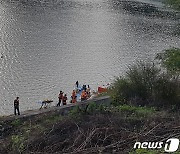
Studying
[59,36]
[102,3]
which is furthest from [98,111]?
[102,3]

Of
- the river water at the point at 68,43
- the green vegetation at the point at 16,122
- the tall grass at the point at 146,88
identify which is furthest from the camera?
the river water at the point at 68,43

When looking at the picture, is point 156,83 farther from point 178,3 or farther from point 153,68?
point 178,3

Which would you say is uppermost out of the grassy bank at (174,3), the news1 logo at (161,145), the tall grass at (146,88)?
the grassy bank at (174,3)

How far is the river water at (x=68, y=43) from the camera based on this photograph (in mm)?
32469

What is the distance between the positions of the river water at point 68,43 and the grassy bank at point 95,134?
13.8 m

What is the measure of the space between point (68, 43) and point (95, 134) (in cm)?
3907

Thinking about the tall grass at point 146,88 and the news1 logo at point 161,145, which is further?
the tall grass at point 146,88

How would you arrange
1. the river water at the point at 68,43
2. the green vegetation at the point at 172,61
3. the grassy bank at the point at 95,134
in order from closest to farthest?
the grassy bank at the point at 95,134 → the green vegetation at the point at 172,61 → the river water at the point at 68,43

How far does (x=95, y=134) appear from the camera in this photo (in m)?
10.8

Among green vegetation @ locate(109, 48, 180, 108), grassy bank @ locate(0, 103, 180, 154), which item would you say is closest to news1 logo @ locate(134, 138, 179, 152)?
grassy bank @ locate(0, 103, 180, 154)

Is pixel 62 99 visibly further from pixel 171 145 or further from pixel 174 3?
pixel 171 145

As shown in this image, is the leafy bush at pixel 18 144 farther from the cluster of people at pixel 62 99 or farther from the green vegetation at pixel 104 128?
the cluster of people at pixel 62 99

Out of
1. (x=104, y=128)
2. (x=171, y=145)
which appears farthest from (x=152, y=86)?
(x=171, y=145)

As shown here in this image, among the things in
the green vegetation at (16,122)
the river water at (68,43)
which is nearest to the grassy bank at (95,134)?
the green vegetation at (16,122)
